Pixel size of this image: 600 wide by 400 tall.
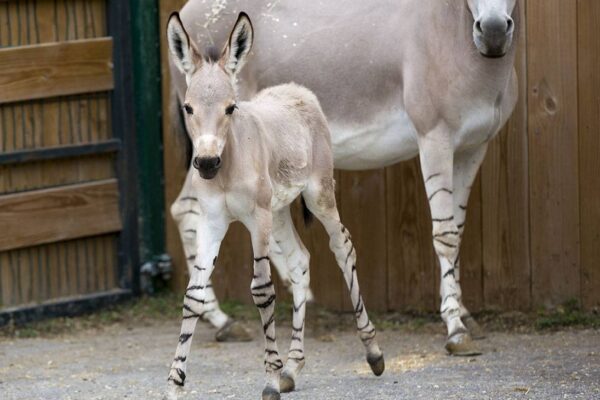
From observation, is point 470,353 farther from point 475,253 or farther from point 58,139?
point 58,139

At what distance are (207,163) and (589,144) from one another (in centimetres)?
301

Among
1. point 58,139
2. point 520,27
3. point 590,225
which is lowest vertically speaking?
point 590,225

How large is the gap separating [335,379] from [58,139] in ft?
9.00

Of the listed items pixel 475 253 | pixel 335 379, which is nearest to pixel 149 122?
pixel 475 253

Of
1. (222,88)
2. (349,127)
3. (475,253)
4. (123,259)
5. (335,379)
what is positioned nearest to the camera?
(222,88)

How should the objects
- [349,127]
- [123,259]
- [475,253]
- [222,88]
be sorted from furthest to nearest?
[123,259], [475,253], [349,127], [222,88]

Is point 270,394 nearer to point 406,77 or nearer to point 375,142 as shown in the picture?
point 375,142

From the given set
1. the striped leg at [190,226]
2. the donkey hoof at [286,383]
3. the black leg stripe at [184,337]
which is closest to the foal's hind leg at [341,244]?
the donkey hoof at [286,383]

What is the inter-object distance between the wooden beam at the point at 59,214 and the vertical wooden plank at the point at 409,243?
1.83 m

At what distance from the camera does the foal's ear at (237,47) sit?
550 cm

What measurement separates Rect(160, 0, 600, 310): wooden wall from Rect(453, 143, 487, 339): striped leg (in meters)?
0.40

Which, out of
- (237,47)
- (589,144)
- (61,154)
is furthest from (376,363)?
(61,154)

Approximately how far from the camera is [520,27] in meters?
7.00

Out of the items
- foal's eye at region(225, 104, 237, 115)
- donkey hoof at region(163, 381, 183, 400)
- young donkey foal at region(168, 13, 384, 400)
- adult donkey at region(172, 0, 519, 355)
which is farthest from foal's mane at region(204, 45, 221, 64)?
adult donkey at region(172, 0, 519, 355)
